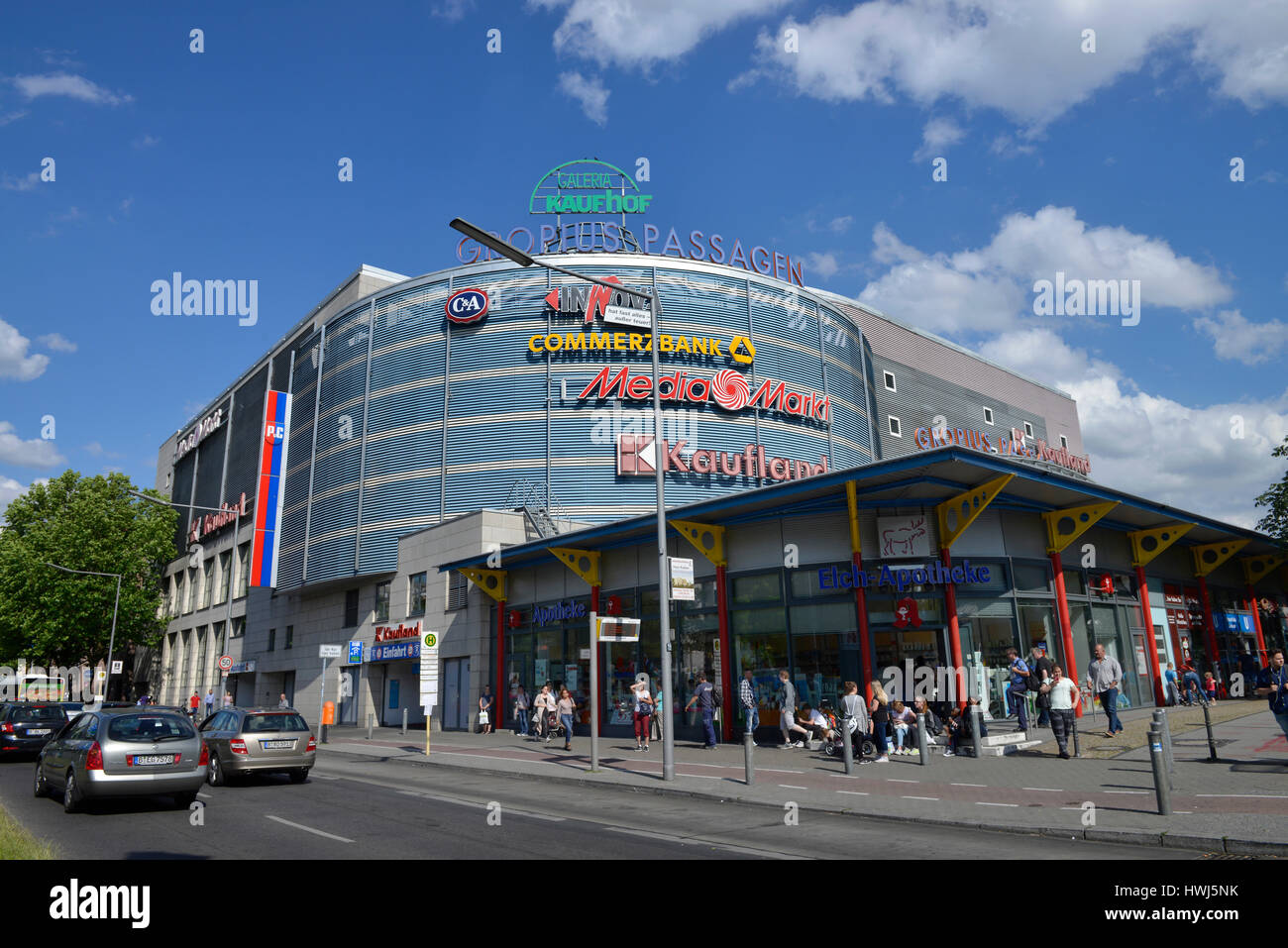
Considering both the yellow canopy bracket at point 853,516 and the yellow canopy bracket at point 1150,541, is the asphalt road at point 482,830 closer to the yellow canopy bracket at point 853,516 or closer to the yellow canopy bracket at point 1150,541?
the yellow canopy bracket at point 853,516

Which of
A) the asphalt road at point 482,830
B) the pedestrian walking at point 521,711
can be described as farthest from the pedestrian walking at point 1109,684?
the pedestrian walking at point 521,711

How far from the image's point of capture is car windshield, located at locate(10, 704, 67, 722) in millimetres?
23280

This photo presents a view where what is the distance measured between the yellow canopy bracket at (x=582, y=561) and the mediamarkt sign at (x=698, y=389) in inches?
434

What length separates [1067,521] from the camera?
23375mm

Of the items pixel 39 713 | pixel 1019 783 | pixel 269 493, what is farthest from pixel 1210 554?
pixel 269 493

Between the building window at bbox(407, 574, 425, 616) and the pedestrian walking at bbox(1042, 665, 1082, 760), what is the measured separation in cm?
2539

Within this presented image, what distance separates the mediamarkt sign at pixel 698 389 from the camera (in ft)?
122

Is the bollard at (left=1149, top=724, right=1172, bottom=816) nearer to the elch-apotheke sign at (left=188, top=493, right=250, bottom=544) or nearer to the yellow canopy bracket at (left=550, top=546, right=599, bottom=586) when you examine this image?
the yellow canopy bracket at (left=550, top=546, right=599, bottom=586)

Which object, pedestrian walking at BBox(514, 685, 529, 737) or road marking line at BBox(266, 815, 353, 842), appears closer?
road marking line at BBox(266, 815, 353, 842)

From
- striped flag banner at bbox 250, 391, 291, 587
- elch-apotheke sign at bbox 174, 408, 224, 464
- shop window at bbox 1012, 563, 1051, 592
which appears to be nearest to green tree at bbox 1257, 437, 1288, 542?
shop window at bbox 1012, 563, 1051, 592
